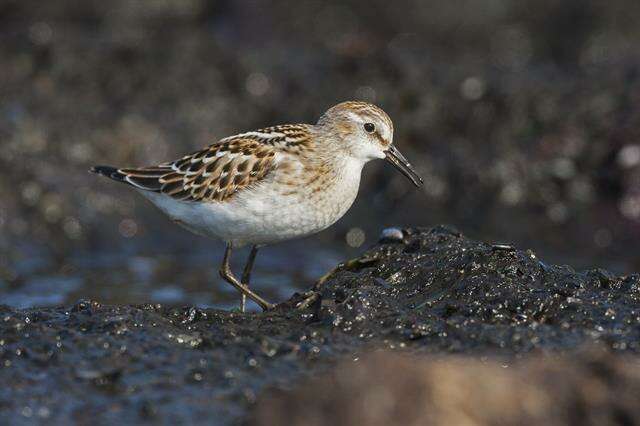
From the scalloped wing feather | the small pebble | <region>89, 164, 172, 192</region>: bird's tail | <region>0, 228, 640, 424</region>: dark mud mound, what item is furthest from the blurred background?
<region>0, 228, 640, 424</region>: dark mud mound

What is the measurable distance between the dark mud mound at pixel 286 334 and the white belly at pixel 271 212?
2.33 ft

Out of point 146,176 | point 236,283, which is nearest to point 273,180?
point 236,283

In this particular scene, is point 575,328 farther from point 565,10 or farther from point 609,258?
point 565,10

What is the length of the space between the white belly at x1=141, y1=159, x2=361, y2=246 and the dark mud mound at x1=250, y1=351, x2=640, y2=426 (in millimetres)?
2892

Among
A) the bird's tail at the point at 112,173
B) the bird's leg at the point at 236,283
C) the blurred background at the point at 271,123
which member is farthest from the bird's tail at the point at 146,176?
the blurred background at the point at 271,123

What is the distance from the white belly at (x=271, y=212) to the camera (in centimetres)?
691

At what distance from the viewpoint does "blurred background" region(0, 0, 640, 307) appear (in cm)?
1048

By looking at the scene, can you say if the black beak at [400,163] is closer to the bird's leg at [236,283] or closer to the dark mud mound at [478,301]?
the dark mud mound at [478,301]

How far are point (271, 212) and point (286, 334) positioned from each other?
4.87ft

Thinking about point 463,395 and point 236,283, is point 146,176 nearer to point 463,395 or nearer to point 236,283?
point 236,283

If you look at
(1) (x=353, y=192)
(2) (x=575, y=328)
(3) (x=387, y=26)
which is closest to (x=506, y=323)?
(2) (x=575, y=328)

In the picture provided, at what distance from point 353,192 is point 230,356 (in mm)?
2246

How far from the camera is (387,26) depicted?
50.4 ft

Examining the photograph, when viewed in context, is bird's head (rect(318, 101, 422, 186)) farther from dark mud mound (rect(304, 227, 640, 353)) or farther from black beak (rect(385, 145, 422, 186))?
dark mud mound (rect(304, 227, 640, 353))
